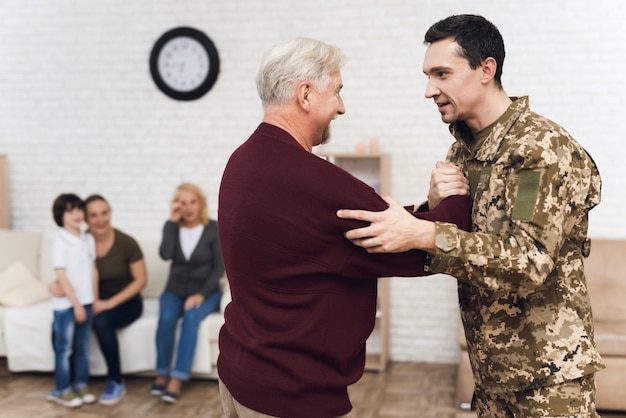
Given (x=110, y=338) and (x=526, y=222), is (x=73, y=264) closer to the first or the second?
(x=110, y=338)

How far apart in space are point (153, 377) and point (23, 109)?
7.88ft

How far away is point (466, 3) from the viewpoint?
484cm

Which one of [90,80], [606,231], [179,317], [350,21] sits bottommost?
[179,317]

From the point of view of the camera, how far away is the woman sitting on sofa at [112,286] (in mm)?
4387

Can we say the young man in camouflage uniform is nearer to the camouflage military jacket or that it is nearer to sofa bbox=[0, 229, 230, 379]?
the camouflage military jacket

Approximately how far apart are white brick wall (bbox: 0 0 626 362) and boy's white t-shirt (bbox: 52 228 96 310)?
3.73 feet

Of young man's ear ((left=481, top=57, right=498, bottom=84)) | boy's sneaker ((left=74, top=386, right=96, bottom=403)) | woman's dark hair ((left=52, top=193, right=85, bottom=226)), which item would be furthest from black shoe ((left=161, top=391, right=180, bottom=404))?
young man's ear ((left=481, top=57, right=498, bottom=84))

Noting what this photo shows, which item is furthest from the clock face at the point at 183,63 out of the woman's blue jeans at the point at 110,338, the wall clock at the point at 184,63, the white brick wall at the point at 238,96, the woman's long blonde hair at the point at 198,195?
the woman's blue jeans at the point at 110,338

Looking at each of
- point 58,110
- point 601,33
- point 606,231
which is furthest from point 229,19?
point 606,231

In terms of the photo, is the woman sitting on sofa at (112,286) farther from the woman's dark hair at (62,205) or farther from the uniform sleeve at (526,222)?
the uniform sleeve at (526,222)

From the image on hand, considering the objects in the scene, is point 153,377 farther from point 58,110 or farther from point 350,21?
point 350,21

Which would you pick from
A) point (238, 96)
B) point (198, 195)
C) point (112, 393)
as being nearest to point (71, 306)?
point (112, 393)

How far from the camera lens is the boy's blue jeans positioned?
4.32m

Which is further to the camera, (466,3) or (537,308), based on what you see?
(466,3)
